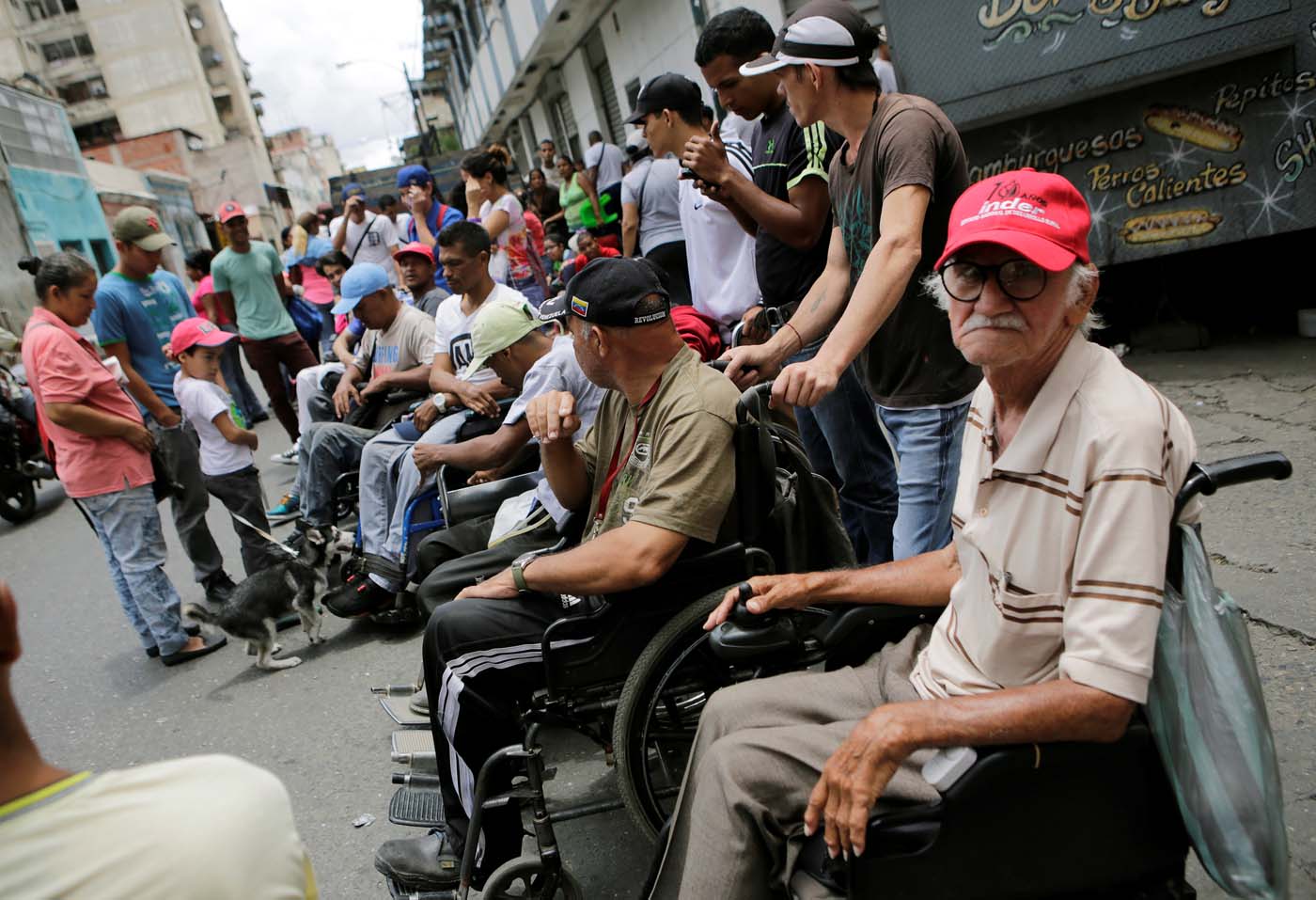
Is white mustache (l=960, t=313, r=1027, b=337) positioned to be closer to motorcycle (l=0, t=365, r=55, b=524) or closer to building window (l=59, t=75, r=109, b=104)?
motorcycle (l=0, t=365, r=55, b=524)

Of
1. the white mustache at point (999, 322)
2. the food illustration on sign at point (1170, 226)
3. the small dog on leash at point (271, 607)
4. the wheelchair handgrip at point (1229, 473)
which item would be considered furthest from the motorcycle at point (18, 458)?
the wheelchair handgrip at point (1229, 473)

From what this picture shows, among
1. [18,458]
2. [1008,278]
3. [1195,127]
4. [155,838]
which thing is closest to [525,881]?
[155,838]

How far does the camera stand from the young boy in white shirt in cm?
504

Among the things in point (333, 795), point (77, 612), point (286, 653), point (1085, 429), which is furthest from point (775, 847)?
point (77, 612)

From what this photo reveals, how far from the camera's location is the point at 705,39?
3.45 m

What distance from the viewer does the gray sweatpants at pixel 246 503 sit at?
5.30m

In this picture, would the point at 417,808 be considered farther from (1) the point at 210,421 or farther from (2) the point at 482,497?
(1) the point at 210,421

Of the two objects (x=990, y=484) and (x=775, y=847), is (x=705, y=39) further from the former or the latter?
(x=775, y=847)

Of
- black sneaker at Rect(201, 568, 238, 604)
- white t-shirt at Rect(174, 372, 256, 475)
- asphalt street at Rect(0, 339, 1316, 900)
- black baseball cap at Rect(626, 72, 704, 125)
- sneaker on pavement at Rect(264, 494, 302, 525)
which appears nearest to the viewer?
asphalt street at Rect(0, 339, 1316, 900)

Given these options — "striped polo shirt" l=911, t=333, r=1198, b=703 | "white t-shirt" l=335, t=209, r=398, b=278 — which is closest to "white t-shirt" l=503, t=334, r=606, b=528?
"striped polo shirt" l=911, t=333, r=1198, b=703

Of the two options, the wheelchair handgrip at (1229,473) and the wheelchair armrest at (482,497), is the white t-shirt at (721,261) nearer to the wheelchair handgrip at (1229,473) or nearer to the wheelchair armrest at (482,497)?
the wheelchair armrest at (482,497)

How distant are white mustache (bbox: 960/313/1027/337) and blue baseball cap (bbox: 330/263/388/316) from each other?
175 inches

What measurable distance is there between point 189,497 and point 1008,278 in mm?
5013

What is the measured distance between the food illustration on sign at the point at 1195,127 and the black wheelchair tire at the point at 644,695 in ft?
16.3
